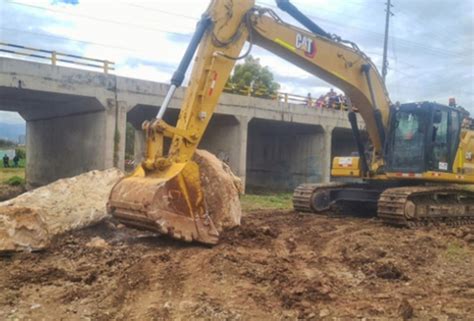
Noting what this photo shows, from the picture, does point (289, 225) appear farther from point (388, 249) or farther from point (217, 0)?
point (217, 0)

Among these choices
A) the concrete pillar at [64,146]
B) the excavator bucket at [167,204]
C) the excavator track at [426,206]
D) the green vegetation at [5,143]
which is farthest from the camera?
the green vegetation at [5,143]

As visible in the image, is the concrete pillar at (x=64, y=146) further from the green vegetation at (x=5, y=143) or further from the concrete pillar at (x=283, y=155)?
the green vegetation at (x=5, y=143)

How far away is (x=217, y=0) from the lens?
26.0ft

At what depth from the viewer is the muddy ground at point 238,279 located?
15.9 ft

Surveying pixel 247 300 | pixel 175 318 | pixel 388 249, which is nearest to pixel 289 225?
pixel 388 249

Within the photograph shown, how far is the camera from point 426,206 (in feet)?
35.3

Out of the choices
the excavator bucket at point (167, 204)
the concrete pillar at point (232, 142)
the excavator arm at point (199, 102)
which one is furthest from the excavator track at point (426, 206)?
the concrete pillar at point (232, 142)

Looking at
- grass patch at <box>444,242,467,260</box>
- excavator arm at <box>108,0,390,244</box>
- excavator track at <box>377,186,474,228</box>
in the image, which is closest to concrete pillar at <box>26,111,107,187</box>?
excavator arm at <box>108,0,390,244</box>

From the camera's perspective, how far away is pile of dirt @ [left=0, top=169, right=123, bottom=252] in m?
6.77

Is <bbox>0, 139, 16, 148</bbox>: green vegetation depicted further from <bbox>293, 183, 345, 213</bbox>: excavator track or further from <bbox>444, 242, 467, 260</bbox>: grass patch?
<bbox>444, 242, 467, 260</bbox>: grass patch

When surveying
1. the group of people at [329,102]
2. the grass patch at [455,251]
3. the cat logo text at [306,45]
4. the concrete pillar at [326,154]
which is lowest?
the grass patch at [455,251]

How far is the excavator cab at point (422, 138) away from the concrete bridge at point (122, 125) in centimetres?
1026

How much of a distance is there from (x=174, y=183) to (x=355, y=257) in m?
2.81

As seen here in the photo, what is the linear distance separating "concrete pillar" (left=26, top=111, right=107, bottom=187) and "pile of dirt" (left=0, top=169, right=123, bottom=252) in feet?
28.1
